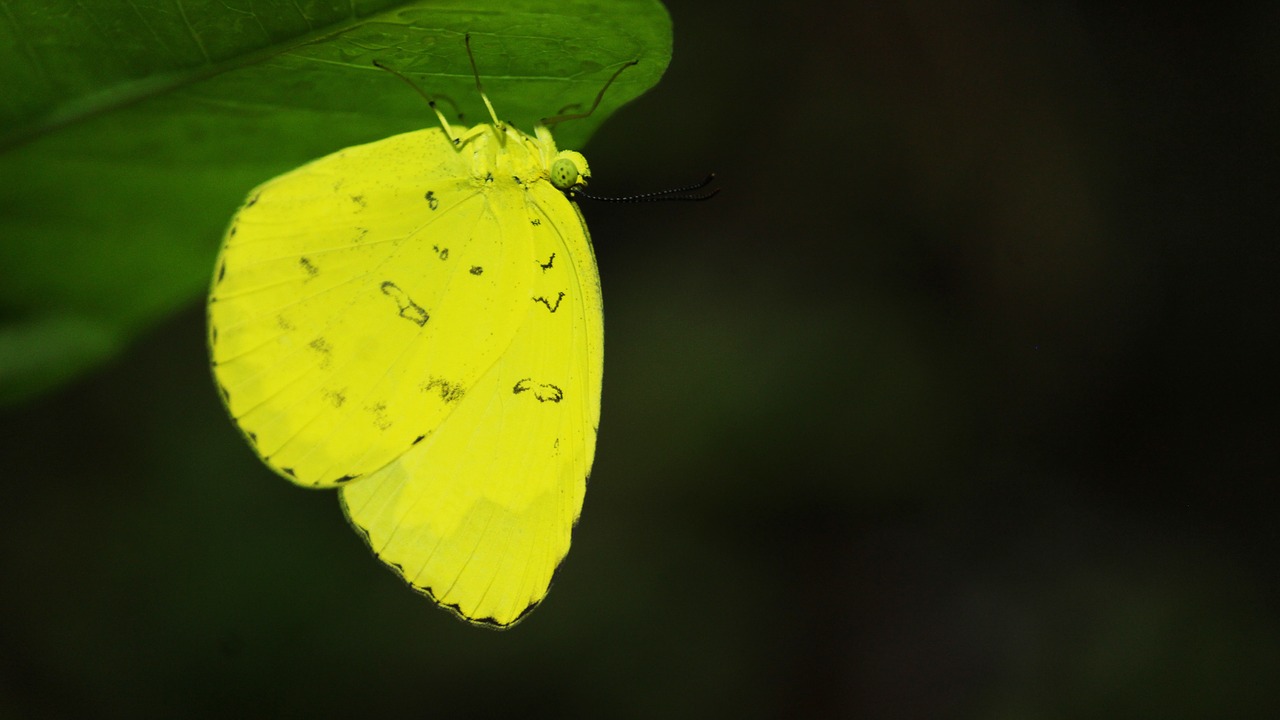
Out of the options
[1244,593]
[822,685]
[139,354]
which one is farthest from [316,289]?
[1244,593]

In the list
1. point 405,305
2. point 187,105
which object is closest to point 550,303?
point 405,305

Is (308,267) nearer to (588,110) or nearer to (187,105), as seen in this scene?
(187,105)

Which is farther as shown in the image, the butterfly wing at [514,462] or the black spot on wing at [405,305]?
the butterfly wing at [514,462]

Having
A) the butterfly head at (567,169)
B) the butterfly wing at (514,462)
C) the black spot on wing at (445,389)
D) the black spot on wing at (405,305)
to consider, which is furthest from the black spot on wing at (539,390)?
the butterfly head at (567,169)

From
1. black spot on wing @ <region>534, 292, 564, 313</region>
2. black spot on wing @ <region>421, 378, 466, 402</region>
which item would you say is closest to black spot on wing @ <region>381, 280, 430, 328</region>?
black spot on wing @ <region>421, 378, 466, 402</region>

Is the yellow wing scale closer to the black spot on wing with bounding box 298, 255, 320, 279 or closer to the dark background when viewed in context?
the black spot on wing with bounding box 298, 255, 320, 279

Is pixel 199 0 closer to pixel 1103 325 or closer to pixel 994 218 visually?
pixel 994 218

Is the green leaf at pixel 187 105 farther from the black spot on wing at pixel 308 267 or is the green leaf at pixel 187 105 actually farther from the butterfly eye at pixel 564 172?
the black spot on wing at pixel 308 267
